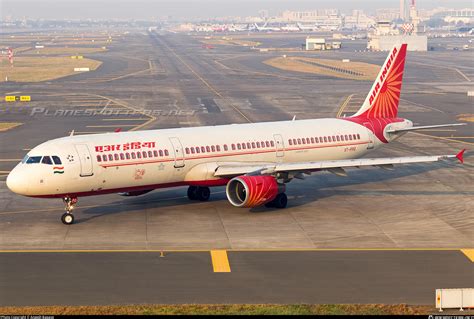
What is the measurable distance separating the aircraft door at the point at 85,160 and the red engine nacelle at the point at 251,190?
8.00 meters

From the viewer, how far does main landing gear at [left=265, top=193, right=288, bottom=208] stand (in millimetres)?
46781

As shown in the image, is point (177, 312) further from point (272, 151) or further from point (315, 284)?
point (272, 151)

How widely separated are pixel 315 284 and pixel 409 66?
163263 mm

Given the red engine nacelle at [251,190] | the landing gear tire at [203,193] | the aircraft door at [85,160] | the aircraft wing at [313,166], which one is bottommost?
the landing gear tire at [203,193]

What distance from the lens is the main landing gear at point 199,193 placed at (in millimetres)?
49469

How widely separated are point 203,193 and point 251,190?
6324 millimetres

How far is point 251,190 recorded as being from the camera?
144 ft

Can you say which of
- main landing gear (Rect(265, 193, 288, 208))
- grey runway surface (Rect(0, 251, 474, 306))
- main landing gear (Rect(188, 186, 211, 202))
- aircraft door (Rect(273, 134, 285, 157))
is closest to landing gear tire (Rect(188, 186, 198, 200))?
main landing gear (Rect(188, 186, 211, 202))

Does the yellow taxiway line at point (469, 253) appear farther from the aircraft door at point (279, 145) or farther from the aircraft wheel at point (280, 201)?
the aircraft door at point (279, 145)

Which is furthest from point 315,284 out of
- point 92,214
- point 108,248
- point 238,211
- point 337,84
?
point 337,84

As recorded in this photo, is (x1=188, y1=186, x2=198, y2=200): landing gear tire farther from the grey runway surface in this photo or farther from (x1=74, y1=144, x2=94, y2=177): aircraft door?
the grey runway surface

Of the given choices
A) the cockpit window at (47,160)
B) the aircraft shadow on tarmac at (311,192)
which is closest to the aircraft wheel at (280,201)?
the aircraft shadow on tarmac at (311,192)

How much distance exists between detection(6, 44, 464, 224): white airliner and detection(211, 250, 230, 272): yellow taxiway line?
6876 mm

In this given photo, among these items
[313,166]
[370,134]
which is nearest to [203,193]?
[313,166]
